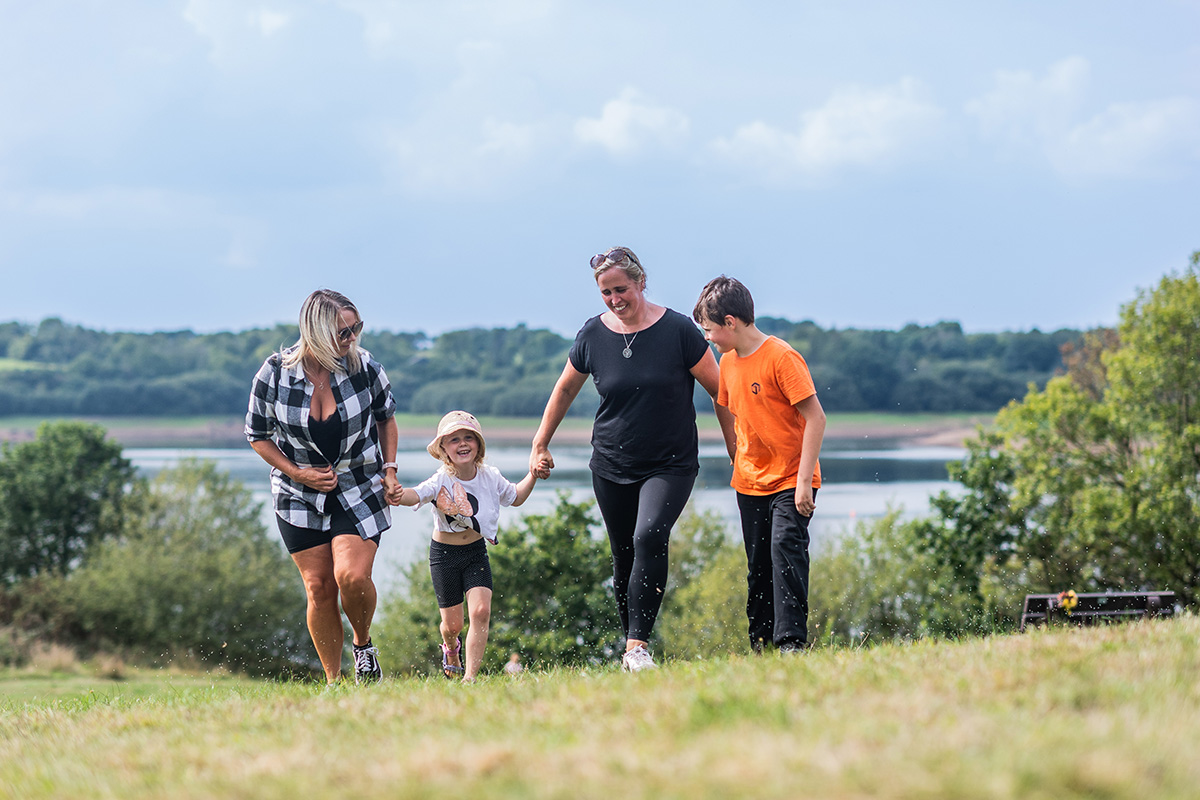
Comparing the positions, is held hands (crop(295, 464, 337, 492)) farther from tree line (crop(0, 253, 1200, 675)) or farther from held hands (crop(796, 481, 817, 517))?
tree line (crop(0, 253, 1200, 675))

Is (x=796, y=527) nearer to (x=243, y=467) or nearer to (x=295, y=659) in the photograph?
(x=295, y=659)

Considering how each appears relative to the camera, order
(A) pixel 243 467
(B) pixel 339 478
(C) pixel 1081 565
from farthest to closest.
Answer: (A) pixel 243 467 < (C) pixel 1081 565 < (B) pixel 339 478

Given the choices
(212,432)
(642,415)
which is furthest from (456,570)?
(212,432)

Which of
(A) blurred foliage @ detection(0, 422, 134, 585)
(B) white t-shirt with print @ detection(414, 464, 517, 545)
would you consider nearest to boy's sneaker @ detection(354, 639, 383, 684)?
(B) white t-shirt with print @ detection(414, 464, 517, 545)

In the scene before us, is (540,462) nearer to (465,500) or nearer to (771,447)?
(465,500)

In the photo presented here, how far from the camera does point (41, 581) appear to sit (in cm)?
5719

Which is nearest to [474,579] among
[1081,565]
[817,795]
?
[817,795]

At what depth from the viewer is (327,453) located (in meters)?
6.95

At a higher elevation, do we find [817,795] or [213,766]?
[817,795]

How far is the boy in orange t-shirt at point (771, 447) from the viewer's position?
253 inches

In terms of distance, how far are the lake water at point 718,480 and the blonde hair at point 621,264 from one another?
155 ft

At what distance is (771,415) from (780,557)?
85 cm

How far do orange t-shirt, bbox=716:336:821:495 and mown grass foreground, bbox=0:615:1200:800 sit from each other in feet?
4.61

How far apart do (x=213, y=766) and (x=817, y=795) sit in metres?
2.18
